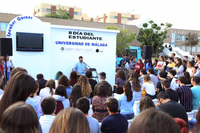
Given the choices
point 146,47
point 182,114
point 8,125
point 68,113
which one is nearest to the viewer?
point 8,125

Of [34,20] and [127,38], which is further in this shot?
[127,38]

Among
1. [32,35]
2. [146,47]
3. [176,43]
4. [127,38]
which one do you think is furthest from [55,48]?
[176,43]

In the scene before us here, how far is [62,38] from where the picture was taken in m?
9.81

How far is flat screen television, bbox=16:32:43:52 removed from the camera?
28.6 feet

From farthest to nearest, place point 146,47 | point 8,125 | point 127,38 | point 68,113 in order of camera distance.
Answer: point 127,38
point 146,47
point 68,113
point 8,125

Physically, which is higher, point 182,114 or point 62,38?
point 62,38

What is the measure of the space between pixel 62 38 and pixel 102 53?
2478 millimetres

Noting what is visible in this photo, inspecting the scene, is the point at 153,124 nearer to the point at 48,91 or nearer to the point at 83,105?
the point at 83,105

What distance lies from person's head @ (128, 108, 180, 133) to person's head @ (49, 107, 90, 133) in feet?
1.70

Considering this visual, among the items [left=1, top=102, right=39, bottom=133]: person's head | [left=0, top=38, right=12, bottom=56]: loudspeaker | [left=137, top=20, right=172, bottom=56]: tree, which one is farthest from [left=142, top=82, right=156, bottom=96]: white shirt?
[left=137, top=20, right=172, bottom=56]: tree

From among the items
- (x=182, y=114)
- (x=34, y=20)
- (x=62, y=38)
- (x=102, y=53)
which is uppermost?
(x=34, y=20)

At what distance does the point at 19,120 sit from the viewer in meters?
1.40

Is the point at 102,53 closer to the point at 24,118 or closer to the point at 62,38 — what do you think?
the point at 62,38

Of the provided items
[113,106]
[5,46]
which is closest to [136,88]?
[113,106]
